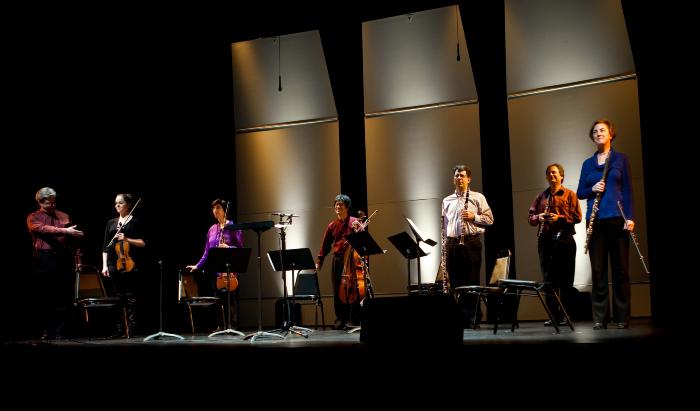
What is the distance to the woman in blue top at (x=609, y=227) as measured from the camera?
18.0ft

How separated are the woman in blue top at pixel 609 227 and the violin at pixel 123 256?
464 centimetres

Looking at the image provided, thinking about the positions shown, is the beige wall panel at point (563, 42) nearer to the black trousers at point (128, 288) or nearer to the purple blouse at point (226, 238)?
the purple blouse at point (226, 238)

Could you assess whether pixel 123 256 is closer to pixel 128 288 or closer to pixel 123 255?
pixel 123 255

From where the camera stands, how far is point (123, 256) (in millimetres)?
7348

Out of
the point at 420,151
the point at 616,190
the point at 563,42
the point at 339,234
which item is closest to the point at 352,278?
the point at 339,234

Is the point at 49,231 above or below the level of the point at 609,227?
above

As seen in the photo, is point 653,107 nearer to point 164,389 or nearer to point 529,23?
point 529,23

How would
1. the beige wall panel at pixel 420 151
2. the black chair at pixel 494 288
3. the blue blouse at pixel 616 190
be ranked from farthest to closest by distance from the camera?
the beige wall panel at pixel 420 151
the black chair at pixel 494 288
the blue blouse at pixel 616 190

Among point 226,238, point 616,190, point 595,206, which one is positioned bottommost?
point 226,238

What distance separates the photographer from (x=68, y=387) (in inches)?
162

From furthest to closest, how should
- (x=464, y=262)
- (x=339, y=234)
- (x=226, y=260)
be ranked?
(x=339, y=234) → (x=464, y=262) → (x=226, y=260)

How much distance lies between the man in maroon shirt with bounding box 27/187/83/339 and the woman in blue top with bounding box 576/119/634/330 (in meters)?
4.89

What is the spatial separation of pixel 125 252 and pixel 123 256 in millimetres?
51

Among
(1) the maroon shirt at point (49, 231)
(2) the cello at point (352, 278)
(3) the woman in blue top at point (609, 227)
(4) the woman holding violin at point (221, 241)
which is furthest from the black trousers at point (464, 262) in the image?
(1) the maroon shirt at point (49, 231)
